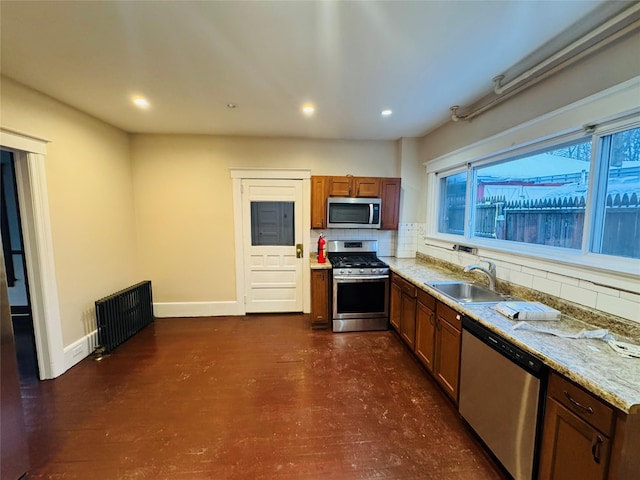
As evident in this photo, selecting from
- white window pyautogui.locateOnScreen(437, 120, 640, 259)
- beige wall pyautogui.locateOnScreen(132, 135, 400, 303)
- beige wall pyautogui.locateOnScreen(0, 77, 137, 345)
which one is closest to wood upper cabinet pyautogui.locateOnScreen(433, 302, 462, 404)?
white window pyautogui.locateOnScreen(437, 120, 640, 259)

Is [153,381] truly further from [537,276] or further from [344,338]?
[537,276]

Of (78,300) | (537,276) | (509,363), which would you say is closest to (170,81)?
(78,300)

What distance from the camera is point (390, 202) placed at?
396 centimetres

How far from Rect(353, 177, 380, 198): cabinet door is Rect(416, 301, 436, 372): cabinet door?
5.80ft

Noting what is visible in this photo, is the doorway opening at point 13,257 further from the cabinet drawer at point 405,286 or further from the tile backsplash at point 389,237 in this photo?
the cabinet drawer at point 405,286

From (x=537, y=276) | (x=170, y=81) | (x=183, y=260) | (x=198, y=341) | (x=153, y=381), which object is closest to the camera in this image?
(x=537, y=276)

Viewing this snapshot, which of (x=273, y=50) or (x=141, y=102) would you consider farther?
(x=141, y=102)

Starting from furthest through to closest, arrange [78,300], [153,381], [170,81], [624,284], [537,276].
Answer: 1. [78,300]
2. [153,381]
3. [170,81]
4. [537,276]
5. [624,284]

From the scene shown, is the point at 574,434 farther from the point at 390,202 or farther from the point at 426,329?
the point at 390,202

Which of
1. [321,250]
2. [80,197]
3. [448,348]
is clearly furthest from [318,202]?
[80,197]

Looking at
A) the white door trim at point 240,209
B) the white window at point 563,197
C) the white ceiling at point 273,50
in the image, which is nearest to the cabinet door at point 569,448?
the white window at point 563,197

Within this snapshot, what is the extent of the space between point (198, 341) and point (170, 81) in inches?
110

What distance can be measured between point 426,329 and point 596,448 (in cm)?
147

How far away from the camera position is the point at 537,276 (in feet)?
6.89
